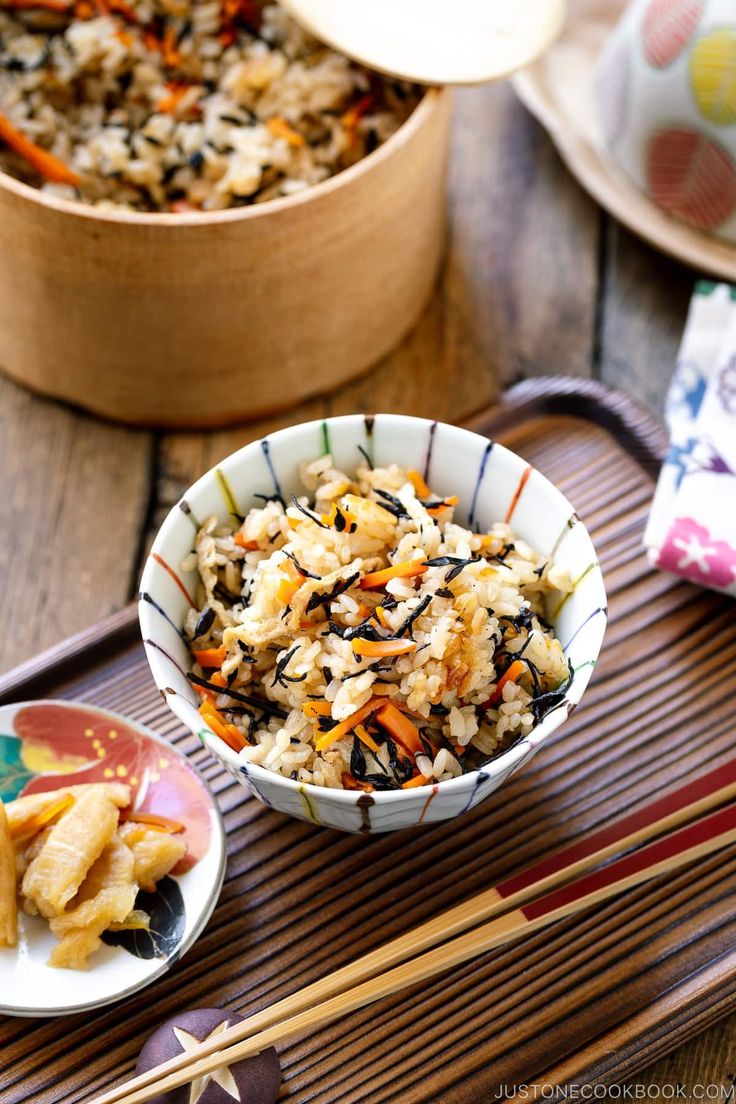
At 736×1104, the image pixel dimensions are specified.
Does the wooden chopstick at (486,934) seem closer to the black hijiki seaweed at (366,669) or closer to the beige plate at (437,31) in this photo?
the black hijiki seaweed at (366,669)

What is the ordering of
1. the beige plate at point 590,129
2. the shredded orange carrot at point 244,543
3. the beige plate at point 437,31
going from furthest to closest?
the beige plate at point 590,129
the beige plate at point 437,31
the shredded orange carrot at point 244,543

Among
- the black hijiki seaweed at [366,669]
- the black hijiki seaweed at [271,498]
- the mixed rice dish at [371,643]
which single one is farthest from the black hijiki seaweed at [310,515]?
the black hijiki seaweed at [366,669]

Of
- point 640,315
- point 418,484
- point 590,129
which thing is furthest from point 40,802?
point 590,129

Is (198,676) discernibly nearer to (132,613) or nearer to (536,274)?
(132,613)

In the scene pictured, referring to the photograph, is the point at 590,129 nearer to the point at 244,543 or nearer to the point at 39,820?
the point at 244,543

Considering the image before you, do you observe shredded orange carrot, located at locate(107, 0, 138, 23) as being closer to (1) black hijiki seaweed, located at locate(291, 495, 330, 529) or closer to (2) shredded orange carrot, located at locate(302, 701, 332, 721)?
(1) black hijiki seaweed, located at locate(291, 495, 330, 529)

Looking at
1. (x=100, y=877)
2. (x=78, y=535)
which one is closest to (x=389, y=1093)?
(x=100, y=877)
